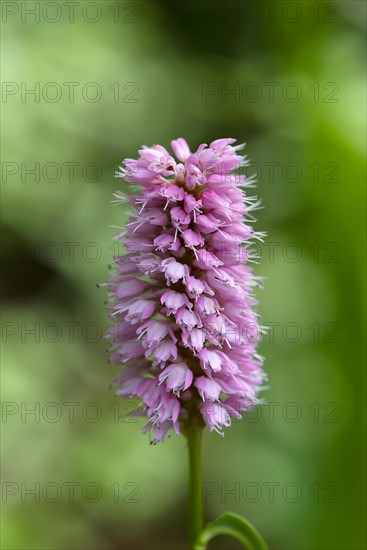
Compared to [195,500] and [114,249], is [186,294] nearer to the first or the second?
[195,500]

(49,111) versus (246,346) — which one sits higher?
(49,111)

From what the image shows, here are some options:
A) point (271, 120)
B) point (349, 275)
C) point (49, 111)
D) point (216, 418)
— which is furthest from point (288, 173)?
point (216, 418)

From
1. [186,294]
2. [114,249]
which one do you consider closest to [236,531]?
[186,294]

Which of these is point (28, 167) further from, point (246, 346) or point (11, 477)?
point (246, 346)

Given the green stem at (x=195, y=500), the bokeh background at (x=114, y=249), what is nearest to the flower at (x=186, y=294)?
the green stem at (x=195, y=500)

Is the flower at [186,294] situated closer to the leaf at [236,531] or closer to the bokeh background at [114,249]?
the leaf at [236,531]

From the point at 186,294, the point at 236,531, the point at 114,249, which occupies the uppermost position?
the point at 114,249

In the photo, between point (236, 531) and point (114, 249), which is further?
point (114, 249)
